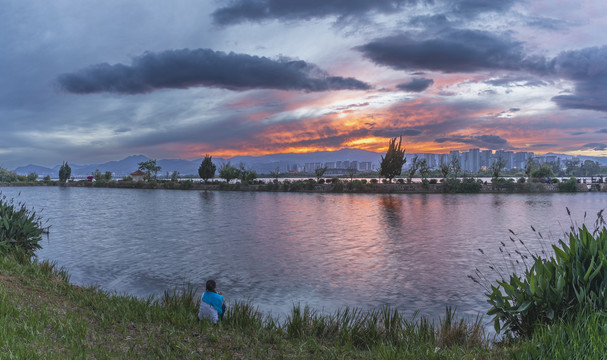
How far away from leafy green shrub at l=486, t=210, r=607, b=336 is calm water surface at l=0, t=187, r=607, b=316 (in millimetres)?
3964

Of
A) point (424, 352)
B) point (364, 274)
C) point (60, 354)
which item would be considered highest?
point (60, 354)

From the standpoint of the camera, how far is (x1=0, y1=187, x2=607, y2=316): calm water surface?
40.1ft

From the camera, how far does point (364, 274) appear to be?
14.8m

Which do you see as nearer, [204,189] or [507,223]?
[507,223]

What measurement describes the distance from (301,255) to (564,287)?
42.4ft

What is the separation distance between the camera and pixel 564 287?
642cm

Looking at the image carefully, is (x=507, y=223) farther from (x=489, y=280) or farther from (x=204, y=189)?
(x=204, y=189)

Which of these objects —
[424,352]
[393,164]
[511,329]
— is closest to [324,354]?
[424,352]

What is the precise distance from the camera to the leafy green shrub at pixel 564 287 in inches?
239

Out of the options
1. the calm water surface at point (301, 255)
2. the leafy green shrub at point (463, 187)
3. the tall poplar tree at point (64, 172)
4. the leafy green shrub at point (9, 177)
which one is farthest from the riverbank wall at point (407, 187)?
the leafy green shrub at point (9, 177)

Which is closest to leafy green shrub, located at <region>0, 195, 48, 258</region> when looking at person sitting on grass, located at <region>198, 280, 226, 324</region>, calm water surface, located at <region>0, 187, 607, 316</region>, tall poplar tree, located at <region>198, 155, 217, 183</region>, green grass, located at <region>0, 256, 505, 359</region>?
calm water surface, located at <region>0, 187, 607, 316</region>

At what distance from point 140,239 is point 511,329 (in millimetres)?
21159

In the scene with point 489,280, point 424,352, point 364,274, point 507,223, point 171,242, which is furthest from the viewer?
point 507,223

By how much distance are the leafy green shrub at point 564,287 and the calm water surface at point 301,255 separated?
3.96 m
